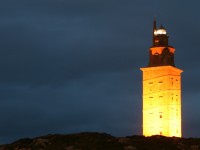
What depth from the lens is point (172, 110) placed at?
9981 cm

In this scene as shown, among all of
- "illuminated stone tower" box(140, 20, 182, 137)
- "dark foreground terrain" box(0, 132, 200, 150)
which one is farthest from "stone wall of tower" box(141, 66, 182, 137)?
"dark foreground terrain" box(0, 132, 200, 150)

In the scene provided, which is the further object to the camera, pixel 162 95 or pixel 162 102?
pixel 162 95

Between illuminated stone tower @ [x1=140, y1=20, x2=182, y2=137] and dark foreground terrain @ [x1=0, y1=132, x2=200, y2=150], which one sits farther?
illuminated stone tower @ [x1=140, y1=20, x2=182, y2=137]

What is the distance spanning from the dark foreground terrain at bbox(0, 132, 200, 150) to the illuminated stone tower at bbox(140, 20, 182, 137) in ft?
25.4

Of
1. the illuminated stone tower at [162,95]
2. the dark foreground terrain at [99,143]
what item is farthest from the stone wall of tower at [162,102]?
the dark foreground terrain at [99,143]

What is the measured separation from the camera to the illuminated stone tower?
99.6 metres

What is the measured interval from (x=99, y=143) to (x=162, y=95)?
1761cm

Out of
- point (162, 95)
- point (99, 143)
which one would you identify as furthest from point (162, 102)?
point (99, 143)

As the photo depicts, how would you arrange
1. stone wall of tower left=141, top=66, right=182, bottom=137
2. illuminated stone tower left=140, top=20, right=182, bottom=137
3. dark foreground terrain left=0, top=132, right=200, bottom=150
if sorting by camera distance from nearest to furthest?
1. dark foreground terrain left=0, top=132, right=200, bottom=150
2. stone wall of tower left=141, top=66, right=182, bottom=137
3. illuminated stone tower left=140, top=20, right=182, bottom=137

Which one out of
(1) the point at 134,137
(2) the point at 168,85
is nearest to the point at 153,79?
(2) the point at 168,85

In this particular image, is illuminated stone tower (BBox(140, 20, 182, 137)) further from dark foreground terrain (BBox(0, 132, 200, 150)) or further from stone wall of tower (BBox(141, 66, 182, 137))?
dark foreground terrain (BBox(0, 132, 200, 150))

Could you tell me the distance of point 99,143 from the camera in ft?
283

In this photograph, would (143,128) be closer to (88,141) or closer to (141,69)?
(141,69)

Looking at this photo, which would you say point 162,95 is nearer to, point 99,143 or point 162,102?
point 162,102
